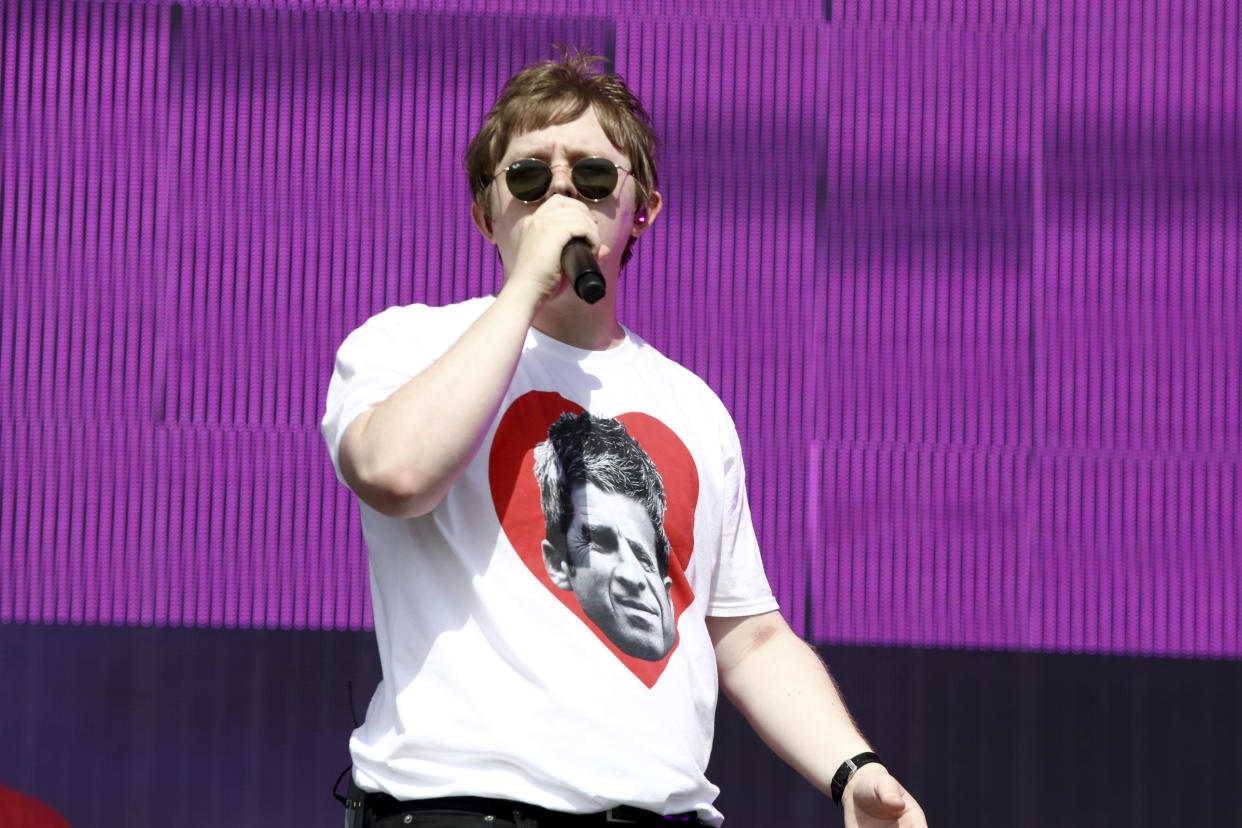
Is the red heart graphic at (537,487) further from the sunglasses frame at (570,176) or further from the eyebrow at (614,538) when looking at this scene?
the sunglasses frame at (570,176)

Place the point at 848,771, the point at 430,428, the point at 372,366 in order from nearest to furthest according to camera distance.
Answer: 1. the point at 430,428
2. the point at 372,366
3. the point at 848,771

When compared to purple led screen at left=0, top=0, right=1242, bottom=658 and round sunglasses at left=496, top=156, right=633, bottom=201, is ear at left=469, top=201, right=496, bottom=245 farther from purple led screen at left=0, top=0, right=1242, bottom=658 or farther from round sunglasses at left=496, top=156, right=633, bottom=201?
purple led screen at left=0, top=0, right=1242, bottom=658

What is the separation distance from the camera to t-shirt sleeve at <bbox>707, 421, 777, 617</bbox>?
1315 millimetres

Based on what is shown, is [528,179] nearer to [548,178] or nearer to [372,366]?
[548,178]

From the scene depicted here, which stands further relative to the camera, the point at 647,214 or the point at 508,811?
the point at 647,214

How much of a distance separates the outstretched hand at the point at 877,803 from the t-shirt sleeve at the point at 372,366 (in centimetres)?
57

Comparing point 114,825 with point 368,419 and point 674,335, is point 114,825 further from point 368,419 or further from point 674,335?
point 368,419

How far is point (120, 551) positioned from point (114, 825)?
0.77m

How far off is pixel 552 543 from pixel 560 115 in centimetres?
46

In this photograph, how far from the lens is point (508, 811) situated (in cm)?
99

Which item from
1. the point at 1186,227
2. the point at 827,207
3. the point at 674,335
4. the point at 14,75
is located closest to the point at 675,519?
the point at 674,335

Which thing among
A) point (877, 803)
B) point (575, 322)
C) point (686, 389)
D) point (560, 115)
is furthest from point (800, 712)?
point (560, 115)

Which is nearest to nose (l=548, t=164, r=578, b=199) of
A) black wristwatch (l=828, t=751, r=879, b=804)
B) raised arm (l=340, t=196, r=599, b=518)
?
raised arm (l=340, t=196, r=599, b=518)

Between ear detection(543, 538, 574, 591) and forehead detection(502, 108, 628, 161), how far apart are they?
408 mm
